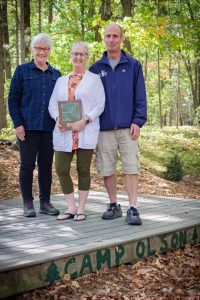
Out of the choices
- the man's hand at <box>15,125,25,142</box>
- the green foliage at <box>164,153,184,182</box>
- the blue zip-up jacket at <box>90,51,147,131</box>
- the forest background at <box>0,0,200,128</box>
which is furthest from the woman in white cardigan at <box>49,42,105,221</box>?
the green foliage at <box>164,153,184,182</box>

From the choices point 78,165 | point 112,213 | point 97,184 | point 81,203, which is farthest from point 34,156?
point 97,184

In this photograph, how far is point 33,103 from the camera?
194 inches

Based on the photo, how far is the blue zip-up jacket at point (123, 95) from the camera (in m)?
4.76

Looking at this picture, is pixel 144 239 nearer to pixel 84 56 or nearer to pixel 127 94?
pixel 127 94

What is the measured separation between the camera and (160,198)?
268 inches

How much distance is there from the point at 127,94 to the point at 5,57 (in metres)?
17.7

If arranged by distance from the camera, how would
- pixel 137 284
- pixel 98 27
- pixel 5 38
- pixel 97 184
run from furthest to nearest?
1. pixel 5 38
2. pixel 98 27
3. pixel 97 184
4. pixel 137 284

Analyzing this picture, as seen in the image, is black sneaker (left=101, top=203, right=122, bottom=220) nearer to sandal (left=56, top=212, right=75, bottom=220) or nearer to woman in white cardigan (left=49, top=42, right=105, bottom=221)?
sandal (left=56, top=212, right=75, bottom=220)

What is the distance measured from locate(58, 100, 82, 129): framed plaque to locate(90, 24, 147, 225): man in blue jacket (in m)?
0.35

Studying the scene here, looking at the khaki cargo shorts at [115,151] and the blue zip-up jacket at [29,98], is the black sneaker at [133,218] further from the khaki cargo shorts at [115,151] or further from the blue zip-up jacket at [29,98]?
the blue zip-up jacket at [29,98]

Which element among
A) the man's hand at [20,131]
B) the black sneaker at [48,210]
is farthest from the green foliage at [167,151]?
the man's hand at [20,131]

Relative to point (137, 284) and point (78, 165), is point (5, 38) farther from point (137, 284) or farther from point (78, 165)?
point (137, 284)

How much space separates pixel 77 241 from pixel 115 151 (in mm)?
1323

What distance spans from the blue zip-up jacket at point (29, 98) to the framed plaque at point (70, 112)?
0.37 m
